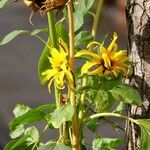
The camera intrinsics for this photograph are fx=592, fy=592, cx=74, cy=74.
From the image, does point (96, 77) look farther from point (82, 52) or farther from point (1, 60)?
point (1, 60)

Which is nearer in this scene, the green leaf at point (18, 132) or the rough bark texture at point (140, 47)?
the rough bark texture at point (140, 47)

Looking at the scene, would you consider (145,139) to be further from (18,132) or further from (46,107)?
(18,132)

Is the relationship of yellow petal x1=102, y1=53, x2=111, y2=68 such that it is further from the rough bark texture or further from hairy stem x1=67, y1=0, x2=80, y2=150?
the rough bark texture

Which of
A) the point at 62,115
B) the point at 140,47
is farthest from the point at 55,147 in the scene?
the point at 140,47

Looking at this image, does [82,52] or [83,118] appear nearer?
[82,52]

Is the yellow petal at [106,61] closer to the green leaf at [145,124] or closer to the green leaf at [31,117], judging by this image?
the green leaf at [145,124]

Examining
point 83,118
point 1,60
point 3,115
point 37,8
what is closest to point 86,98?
point 83,118

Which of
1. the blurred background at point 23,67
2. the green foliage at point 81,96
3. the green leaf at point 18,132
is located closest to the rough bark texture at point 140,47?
the green foliage at point 81,96
